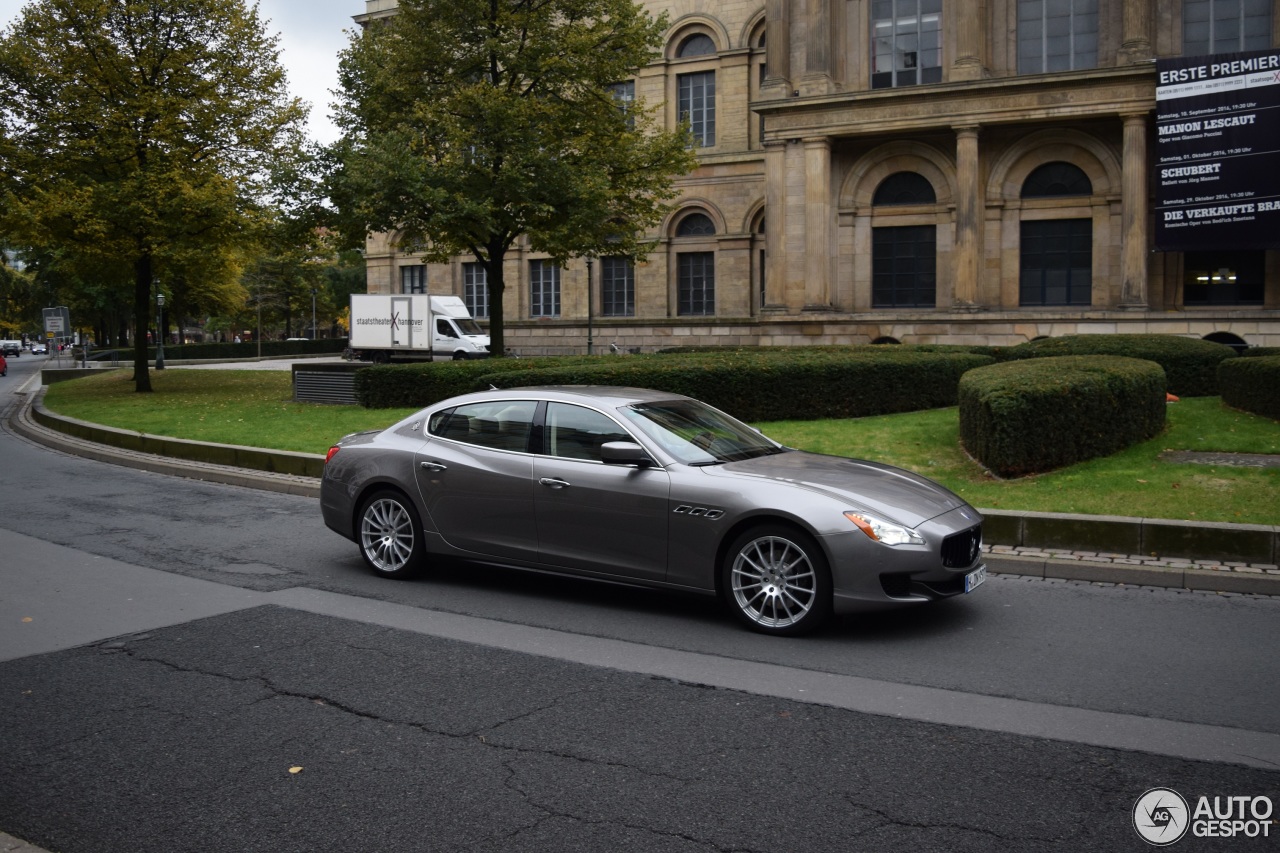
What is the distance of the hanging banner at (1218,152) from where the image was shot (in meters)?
27.4

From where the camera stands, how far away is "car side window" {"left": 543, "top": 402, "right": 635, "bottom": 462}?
751 centimetres

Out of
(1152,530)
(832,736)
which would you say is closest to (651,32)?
(1152,530)

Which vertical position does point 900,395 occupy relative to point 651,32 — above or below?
below

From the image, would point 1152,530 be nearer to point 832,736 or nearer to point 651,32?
point 832,736

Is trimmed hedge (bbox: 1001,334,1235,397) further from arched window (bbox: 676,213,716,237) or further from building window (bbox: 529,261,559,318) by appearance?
building window (bbox: 529,261,559,318)

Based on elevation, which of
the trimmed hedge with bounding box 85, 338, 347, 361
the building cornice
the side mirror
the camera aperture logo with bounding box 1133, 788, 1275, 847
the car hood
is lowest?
the camera aperture logo with bounding box 1133, 788, 1275, 847

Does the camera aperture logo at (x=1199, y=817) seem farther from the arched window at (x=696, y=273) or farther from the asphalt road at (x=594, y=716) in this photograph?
the arched window at (x=696, y=273)

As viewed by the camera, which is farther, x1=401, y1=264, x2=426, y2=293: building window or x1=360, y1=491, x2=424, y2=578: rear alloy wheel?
x1=401, y1=264, x2=426, y2=293: building window

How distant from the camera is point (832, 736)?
4922 millimetres

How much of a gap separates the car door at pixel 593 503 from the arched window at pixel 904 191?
30.0m

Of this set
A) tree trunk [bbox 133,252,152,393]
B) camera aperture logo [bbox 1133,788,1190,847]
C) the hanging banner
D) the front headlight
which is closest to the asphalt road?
camera aperture logo [bbox 1133,788,1190,847]

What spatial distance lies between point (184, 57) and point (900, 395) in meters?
20.1

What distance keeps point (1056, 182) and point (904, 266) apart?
5.25 meters

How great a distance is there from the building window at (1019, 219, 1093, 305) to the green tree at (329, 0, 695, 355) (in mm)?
12949
